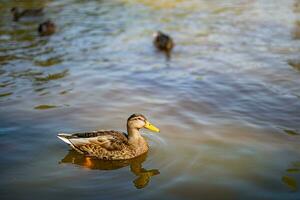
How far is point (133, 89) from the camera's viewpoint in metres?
13.5

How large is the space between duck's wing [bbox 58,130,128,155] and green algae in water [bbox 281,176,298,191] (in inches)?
128

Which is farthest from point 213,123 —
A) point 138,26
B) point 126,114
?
point 138,26

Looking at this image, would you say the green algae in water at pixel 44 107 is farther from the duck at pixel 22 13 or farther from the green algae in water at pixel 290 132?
the duck at pixel 22 13

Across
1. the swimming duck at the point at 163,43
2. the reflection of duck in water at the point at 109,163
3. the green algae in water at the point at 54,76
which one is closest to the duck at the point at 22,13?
the swimming duck at the point at 163,43

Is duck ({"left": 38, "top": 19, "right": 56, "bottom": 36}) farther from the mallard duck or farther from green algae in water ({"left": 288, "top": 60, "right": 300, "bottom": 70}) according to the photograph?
the mallard duck

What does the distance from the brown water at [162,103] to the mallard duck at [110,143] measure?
0.68 ft

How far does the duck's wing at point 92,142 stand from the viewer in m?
8.93

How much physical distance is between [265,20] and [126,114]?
12484mm

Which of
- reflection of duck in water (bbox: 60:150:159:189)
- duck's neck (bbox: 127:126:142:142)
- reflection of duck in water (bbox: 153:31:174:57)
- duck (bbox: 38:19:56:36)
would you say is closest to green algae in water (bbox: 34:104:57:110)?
reflection of duck in water (bbox: 60:150:159:189)

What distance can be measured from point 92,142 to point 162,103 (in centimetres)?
373

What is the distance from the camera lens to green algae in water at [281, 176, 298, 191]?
779cm

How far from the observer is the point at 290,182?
796cm

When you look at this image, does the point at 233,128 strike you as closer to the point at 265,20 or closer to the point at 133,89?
the point at 133,89

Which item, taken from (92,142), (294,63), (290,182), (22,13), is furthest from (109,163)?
(22,13)
